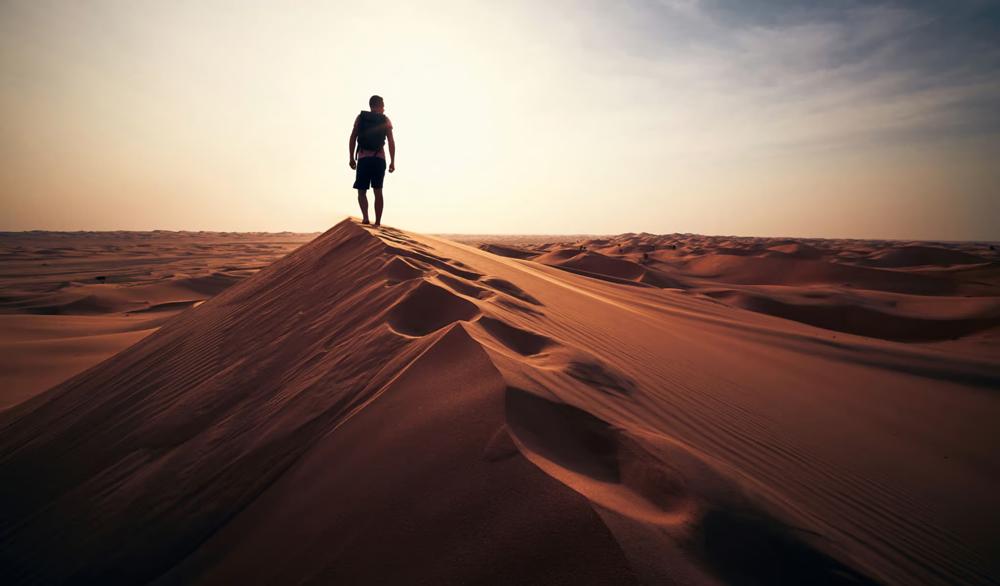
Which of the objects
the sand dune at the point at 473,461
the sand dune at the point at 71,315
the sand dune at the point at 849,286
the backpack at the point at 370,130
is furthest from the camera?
the sand dune at the point at 849,286

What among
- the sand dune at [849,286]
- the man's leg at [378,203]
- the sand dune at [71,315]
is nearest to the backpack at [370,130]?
the man's leg at [378,203]

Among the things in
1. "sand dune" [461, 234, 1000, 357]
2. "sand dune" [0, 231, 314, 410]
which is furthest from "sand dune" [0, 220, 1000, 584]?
"sand dune" [461, 234, 1000, 357]

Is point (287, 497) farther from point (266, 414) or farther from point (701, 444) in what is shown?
point (701, 444)

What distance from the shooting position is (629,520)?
930mm

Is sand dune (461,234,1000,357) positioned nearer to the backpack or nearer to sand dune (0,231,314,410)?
the backpack

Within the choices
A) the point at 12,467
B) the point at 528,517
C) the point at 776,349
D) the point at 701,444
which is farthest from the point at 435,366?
the point at 776,349

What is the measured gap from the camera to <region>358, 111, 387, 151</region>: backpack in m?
5.92

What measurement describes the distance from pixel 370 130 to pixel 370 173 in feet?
1.94

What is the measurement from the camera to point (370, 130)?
19.5 ft

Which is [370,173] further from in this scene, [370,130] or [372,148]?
[370,130]

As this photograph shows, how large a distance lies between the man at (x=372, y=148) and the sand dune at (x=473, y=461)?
3.28 metres

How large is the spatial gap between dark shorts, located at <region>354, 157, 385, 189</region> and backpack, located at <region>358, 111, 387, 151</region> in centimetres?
17

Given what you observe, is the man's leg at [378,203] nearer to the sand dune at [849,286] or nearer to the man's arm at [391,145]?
the man's arm at [391,145]

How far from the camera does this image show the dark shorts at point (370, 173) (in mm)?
5996
